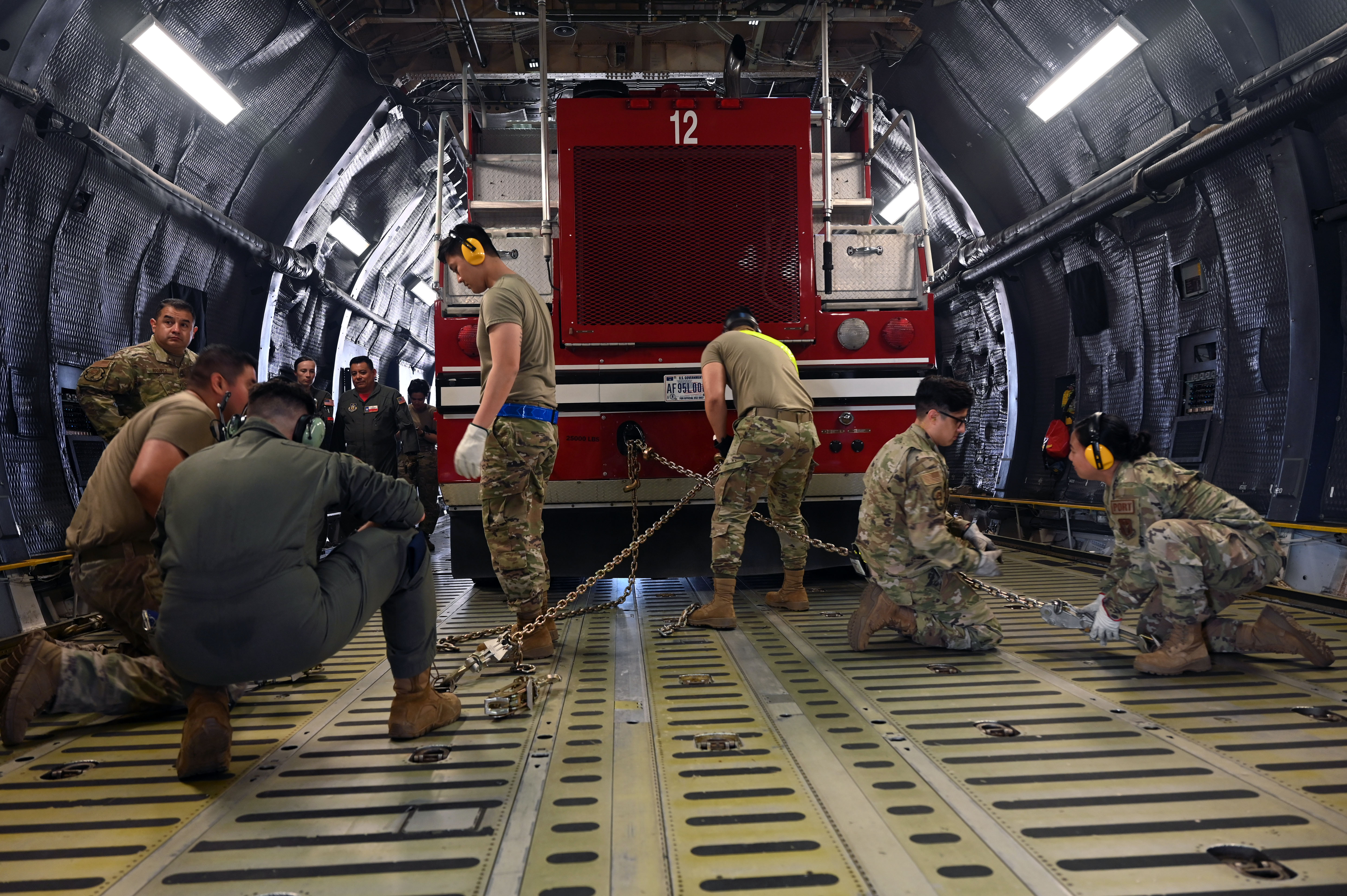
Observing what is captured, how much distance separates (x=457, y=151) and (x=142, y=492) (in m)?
3.24

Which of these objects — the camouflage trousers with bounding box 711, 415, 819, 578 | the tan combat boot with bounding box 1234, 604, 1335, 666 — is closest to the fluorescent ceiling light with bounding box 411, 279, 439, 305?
the camouflage trousers with bounding box 711, 415, 819, 578

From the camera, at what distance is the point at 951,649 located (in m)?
3.43

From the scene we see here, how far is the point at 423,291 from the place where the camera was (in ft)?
39.5

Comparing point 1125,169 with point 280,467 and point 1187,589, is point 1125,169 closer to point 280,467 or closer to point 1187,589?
point 1187,589

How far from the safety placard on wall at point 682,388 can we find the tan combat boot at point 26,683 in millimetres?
3021

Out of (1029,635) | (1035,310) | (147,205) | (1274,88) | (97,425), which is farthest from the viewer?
(1035,310)

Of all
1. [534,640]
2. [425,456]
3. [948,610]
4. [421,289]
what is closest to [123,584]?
[534,640]

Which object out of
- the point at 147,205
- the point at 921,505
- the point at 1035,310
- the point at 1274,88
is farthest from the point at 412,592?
the point at 1035,310

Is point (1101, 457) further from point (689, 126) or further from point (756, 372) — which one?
point (689, 126)

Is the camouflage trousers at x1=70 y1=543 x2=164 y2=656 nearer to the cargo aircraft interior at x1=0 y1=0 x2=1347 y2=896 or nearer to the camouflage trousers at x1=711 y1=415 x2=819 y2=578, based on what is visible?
the cargo aircraft interior at x1=0 y1=0 x2=1347 y2=896

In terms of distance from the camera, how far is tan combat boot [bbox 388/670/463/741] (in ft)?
7.89

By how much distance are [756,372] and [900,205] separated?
617 cm

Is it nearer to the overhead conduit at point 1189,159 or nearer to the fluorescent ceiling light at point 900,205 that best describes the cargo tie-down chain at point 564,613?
the overhead conduit at point 1189,159

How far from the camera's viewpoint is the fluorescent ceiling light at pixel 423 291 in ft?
38.2
